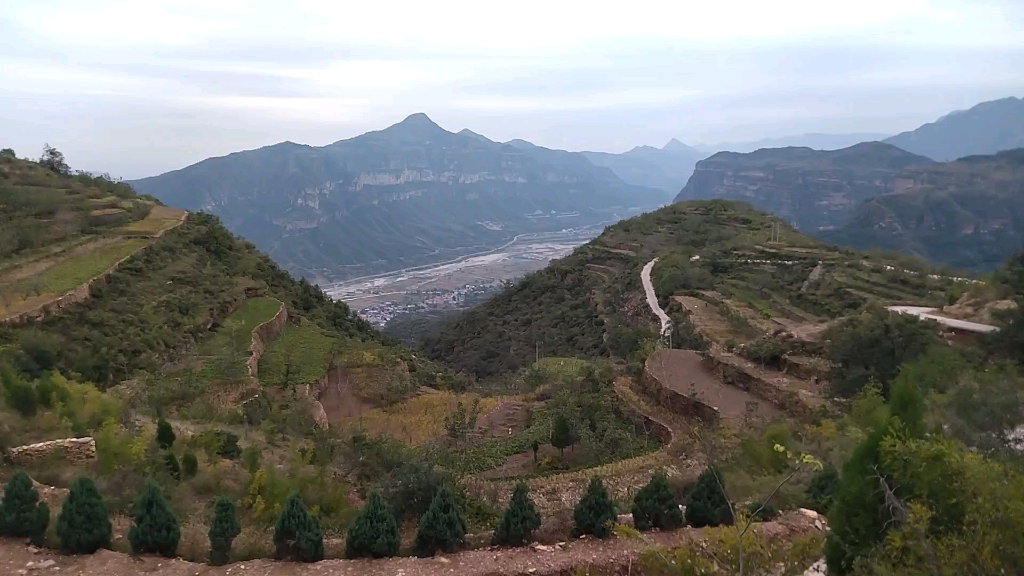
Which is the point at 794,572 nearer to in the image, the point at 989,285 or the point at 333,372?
the point at 333,372

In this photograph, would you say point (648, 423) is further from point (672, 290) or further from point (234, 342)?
point (672, 290)

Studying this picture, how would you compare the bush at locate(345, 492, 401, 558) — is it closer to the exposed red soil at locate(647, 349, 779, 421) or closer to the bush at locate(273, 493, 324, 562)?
the bush at locate(273, 493, 324, 562)

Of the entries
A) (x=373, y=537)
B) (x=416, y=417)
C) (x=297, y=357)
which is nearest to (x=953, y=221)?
(x=416, y=417)

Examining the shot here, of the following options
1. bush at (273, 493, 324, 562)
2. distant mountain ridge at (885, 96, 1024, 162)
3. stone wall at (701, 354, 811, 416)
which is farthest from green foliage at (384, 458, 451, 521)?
distant mountain ridge at (885, 96, 1024, 162)

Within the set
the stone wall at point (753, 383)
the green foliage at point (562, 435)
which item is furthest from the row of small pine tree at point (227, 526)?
the stone wall at point (753, 383)

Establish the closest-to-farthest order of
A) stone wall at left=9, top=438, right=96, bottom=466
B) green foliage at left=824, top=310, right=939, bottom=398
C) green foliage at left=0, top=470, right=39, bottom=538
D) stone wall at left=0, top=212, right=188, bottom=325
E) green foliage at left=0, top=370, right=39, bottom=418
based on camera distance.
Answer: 1. green foliage at left=0, top=470, right=39, bottom=538
2. stone wall at left=9, top=438, right=96, bottom=466
3. green foliage at left=0, top=370, right=39, bottom=418
4. green foliage at left=824, top=310, right=939, bottom=398
5. stone wall at left=0, top=212, right=188, bottom=325

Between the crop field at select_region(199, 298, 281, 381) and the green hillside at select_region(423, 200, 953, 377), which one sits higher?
the crop field at select_region(199, 298, 281, 381)

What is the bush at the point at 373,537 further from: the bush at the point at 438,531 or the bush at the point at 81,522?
the bush at the point at 81,522
